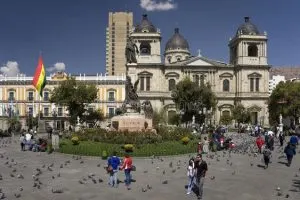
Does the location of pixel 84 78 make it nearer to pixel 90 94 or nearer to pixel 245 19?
pixel 90 94

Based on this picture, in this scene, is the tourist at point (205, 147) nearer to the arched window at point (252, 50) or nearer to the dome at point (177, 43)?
the arched window at point (252, 50)

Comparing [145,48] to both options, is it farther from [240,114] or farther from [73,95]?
[240,114]

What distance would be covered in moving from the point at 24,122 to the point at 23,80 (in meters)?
7.95

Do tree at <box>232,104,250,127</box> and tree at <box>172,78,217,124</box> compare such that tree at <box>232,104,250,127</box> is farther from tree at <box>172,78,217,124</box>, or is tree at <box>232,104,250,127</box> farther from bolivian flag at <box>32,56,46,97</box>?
bolivian flag at <box>32,56,46,97</box>

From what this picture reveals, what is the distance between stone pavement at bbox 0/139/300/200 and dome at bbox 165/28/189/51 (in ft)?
220

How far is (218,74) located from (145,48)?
13.5 metres

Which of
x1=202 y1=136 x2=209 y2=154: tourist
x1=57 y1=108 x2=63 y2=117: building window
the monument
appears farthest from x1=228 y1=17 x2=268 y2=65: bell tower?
x1=202 y1=136 x2=209 y2=154: tourist

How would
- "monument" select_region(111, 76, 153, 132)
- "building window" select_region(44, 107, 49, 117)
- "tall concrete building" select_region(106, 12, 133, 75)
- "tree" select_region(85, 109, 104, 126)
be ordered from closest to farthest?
"monument" select_region(111, 76, 153, 132) < "tree" select_region(85, 109, 104, 126) < "building window" select_region(44, 107, 49, 117) < "tall concrete building" select_region(106, 12, 133, 75)

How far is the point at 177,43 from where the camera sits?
92.9 metres

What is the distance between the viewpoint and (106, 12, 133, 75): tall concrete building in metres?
154

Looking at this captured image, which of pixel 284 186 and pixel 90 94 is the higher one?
pixel 90 94

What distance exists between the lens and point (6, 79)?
85.1m

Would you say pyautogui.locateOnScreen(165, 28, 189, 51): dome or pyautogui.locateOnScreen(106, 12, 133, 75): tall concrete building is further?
pyautogui.locateOnScreen(106, 12, 133, 75): tall concrete building

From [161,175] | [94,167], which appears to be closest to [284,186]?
[161,175]
